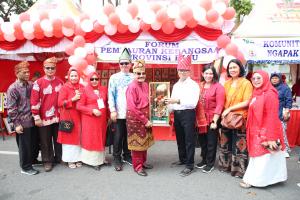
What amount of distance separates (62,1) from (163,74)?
283 cm

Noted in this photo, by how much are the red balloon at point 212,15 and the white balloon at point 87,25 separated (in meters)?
2.23

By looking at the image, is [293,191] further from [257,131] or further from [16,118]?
[16,118]

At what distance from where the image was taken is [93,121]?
5.01m

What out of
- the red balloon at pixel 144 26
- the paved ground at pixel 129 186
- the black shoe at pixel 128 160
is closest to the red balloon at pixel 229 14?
the red balloon at pixel 144 26

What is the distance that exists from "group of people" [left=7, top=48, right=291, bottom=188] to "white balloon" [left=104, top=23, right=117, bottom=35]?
129 cm

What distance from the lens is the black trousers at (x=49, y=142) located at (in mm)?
5008

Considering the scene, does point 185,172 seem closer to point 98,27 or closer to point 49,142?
point 49,142

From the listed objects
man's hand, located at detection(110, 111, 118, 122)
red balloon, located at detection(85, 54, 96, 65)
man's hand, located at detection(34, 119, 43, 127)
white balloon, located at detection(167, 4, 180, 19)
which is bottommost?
man's hand, located at detection(34, 119, 43, 127)

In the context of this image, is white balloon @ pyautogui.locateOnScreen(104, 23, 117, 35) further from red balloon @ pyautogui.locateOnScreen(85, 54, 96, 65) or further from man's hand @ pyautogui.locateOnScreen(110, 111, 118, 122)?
man's hand @ pyautogui.locateOnScreen(110, 111, 118, 122)

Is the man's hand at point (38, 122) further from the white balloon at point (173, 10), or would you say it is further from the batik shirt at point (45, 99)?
the white balloon at point (173, 10)

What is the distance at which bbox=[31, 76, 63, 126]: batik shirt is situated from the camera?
4762mm

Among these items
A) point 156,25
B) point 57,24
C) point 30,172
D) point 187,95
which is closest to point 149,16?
point 156,25

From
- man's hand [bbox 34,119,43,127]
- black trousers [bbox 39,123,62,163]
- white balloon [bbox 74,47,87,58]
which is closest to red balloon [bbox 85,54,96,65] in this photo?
white balloon [bbox 74,47,87,58]

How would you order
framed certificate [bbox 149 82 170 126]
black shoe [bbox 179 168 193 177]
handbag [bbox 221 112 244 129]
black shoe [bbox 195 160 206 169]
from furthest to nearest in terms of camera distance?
framed certificate [bbox 149 82 170 126]
black shoe [bbox 195 160 206 169]
black shoe [bbox 179 168 193 177]
handbag [bbox 221 112 244 129]
